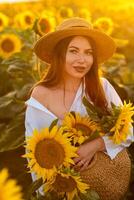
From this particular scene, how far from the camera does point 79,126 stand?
2188mm

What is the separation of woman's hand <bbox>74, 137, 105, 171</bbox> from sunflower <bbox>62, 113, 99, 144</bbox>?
0.03m

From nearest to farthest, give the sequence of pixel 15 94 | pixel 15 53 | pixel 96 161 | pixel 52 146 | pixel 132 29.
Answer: pixel 52 146
pixel 96 161
pixel 15 94
pixel 15 53
pixel 132 29

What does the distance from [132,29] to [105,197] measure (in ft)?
16.2

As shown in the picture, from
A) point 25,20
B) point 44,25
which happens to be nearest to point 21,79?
point 44,25

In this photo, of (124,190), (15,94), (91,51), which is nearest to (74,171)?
(124,190)

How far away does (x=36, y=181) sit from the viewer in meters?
2.17

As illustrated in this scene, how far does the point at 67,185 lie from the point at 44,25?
1314 millimetres

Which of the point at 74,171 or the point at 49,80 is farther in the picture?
the point at 49,80

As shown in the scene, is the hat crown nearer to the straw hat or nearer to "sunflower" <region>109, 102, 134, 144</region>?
the straw hat

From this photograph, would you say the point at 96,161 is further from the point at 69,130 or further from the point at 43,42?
the point at 43,42

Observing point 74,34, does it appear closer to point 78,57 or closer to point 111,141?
point 78,57

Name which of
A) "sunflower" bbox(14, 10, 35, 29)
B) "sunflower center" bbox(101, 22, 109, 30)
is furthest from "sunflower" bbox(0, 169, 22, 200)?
"sunflower" bbox(14, 10, 35, 29)

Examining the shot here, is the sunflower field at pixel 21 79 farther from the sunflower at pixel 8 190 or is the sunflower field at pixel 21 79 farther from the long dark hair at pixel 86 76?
the sunflower at pixel 8 190

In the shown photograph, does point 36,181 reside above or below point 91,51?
below
